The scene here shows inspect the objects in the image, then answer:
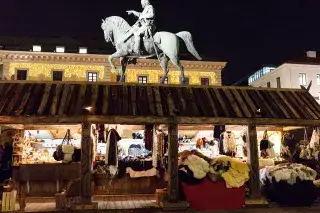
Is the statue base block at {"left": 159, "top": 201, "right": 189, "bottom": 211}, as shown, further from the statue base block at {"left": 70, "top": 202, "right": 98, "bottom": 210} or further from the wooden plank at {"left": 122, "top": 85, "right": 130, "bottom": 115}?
the wooden plank at {"left": 122, "top": 85, "right": 130, "bottom": 115}

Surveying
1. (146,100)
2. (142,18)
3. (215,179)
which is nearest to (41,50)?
(142,18)

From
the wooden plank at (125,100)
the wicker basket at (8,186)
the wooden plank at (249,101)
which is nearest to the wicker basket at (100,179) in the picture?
the wicker basket at (8,186)

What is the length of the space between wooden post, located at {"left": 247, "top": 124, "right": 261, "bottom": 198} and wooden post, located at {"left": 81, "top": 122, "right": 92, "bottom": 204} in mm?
5005

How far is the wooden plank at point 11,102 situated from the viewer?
10242 mm

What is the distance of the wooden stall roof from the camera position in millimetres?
10305

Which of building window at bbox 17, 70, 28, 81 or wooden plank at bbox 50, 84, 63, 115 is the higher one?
building window at bbox 17, 70, 28, 81

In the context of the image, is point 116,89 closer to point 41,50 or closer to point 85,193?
point 85,193

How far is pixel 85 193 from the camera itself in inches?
404

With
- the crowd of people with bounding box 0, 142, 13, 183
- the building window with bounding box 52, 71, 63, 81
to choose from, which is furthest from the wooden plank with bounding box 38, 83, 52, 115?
the building window with bounding box 52, 71, 63, 81

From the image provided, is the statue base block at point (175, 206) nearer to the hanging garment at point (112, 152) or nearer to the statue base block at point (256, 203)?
the statue base block at point (256, 203)

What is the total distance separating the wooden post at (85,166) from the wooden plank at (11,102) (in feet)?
7.29

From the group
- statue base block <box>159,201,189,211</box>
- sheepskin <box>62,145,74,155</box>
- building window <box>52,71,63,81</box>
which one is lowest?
statue base block <box>159,201,189,211</box>

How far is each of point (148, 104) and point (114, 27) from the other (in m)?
4.27

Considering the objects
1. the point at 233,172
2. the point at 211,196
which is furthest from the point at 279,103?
the point at 211,196
